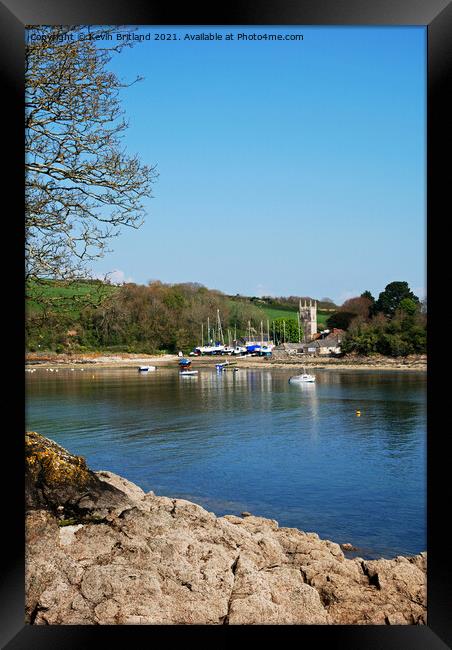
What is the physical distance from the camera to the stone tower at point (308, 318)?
5977mm

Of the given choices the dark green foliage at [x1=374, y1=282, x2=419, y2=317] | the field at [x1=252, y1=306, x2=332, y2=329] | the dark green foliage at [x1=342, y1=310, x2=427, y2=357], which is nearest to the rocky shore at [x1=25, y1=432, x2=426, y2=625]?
the dark green foliage at [x1=374, y1=282, x2=419, y2=317]

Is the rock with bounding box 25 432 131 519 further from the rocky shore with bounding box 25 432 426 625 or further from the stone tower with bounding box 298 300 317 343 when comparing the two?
the stone tower with bounding box 298 300 317 343

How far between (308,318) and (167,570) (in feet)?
12.2

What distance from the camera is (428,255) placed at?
2773 mm

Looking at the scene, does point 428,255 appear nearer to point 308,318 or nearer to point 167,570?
point 167,570

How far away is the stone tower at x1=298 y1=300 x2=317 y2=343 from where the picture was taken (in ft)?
19.6

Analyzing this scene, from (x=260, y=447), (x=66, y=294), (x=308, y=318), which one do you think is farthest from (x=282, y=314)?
(x=66, y=294)

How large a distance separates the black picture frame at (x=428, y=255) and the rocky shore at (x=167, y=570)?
13 cm

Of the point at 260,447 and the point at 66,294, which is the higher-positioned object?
the point at 66,294

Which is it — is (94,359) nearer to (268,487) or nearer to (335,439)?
(268,487)

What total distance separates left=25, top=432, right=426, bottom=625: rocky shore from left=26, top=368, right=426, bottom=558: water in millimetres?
1745

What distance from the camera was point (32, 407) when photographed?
378 inches
